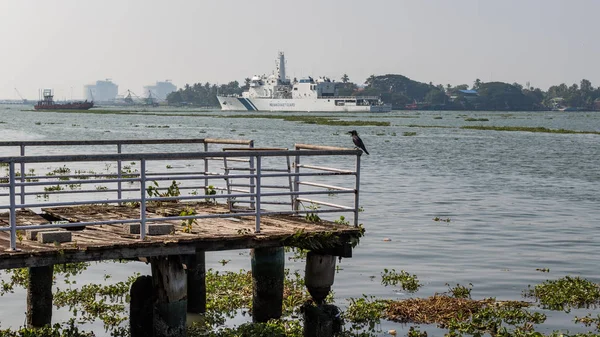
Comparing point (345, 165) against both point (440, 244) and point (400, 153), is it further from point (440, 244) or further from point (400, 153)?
point (440, 244)

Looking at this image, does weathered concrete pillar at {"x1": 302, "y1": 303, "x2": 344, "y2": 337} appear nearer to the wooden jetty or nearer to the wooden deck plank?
the wooden jetty

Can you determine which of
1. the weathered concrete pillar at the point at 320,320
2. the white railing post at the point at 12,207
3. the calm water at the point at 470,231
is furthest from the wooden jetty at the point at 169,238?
the calm water at the point at 470,231

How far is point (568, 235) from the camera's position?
2745 cm

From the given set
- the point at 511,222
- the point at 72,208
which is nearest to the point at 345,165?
the point at 511,222

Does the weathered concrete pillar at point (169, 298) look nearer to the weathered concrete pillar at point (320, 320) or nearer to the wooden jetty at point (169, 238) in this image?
the wooden jetty at point (169, 238)

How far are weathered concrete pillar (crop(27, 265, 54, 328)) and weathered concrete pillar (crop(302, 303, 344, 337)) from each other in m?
4.33

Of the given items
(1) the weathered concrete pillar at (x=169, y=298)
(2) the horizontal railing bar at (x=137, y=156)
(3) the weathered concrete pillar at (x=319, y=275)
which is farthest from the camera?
(3) the weathered concrete pillar at (x=319, y=275)

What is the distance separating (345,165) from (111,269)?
37.1m

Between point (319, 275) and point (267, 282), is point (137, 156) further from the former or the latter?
point (319, 275)

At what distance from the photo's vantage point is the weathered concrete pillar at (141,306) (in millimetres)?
13719

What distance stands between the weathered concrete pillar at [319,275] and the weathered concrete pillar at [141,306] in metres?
2.48

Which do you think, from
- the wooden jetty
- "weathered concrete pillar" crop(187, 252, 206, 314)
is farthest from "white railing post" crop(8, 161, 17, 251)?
"weathered concrete pillar" crop(187, 252, 206, 314)

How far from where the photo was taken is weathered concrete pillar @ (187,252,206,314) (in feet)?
52.6

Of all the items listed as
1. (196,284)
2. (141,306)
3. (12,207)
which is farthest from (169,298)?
(196,284)
